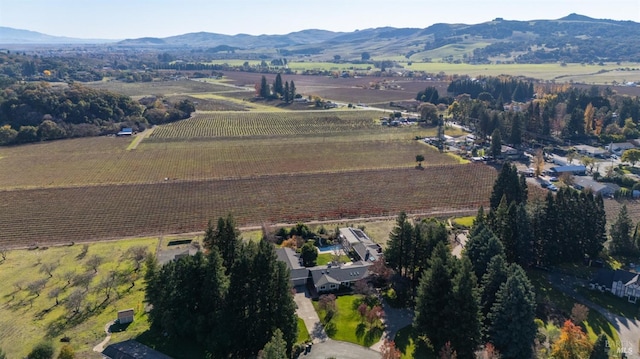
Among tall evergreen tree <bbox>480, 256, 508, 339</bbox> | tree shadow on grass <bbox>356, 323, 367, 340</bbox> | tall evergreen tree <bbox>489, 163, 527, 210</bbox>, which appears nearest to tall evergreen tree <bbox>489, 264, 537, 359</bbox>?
tall evergreen tree <bbox>480, 256, 508, 339</bbox>

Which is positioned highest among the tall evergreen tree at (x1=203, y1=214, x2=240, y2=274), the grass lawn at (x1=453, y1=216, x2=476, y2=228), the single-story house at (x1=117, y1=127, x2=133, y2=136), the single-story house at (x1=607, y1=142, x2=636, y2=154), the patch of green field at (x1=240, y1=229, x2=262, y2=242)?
the tall evergreen tree at (x1=203, y1=214, x2=240, y2=274)

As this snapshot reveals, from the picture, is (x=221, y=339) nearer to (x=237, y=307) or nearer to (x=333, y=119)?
(x=237, y=307)

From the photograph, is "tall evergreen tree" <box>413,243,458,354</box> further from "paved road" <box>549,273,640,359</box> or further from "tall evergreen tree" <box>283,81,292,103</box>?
"tall evergreen tree" <box>283,81,292,103</box>

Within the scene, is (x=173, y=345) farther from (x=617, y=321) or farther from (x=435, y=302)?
(x=617, y=321)

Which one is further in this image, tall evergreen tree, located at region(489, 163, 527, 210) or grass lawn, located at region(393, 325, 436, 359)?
tall evergreen tree, located at region(489, 163, 527, 210)

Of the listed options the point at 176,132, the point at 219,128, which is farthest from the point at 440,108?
the point at 176,132

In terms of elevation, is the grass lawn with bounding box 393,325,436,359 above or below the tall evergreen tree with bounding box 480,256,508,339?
below
